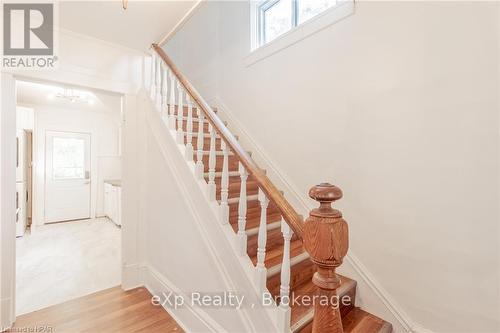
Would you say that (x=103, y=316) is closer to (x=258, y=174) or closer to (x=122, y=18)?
(x=258, y=174)

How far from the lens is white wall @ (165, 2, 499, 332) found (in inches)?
48.6

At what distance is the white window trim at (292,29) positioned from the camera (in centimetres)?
182

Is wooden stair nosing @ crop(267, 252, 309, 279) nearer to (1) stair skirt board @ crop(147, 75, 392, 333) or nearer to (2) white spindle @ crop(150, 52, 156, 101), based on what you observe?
(1) stair skirt board @ crop(147, 75, 392, 333)

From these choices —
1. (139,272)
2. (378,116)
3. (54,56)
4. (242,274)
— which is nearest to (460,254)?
(378,116)

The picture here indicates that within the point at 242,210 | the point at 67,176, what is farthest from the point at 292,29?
the point at 67,176

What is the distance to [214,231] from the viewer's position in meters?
1.60

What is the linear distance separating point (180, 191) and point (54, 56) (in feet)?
5.30

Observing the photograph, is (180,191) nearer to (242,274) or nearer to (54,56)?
(242,274)

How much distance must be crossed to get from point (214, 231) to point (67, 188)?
5.27m

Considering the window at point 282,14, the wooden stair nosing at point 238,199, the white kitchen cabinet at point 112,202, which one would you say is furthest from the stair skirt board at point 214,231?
the white kitchen cabinet at point 112,202

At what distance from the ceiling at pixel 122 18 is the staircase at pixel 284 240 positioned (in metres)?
0.24

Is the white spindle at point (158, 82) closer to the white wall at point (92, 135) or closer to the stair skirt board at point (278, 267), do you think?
the stair skirt board at point (278, 267)

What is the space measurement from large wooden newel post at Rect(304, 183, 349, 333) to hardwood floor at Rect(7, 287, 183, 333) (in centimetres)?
153

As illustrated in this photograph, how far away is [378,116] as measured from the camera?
1.62 m
